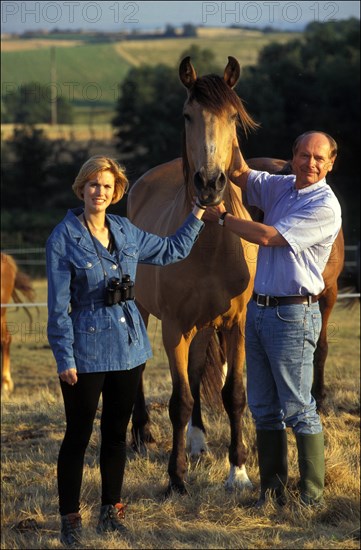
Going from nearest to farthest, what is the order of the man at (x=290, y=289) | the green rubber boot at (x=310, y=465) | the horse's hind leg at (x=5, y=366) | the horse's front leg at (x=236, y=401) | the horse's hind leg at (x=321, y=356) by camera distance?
the man at (x=290, y=289), the green rubber boot at (x=310, y=465), the horse's front leg at (x=236, y=401), the horse's hind leg at (x=321, y=356), the horse's hind leg at (x=5, y=366)

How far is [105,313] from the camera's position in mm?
4020

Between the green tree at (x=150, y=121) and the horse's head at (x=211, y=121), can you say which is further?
the green tree at (x=150, y=121)

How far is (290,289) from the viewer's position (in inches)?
175

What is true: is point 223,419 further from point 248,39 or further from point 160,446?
point 248,39

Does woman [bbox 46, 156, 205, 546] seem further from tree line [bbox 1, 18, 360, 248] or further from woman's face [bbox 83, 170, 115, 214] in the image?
tree line [bbox 1, 18, 360, 248]

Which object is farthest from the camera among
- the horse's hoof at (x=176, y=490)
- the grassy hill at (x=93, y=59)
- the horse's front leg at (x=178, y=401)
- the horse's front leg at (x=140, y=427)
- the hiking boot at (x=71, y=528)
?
the grassy hill at (x=93, y=59)

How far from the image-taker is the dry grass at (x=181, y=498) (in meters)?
4.36

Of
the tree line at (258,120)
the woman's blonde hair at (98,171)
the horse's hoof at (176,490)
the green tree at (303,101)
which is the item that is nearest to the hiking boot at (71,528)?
the horse's hoof at (176,490)

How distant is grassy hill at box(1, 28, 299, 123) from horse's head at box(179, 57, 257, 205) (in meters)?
33.7

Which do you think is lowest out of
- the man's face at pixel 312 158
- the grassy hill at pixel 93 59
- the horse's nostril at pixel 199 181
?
the horse's nostril at pixel 199 181

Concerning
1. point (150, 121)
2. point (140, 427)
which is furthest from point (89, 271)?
point (150, 121)

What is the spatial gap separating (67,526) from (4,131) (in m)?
28.9

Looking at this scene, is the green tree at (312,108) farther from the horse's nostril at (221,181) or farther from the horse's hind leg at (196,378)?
the horse's nostril at (221,181)

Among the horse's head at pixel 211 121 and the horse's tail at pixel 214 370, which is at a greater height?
the horse's head at pixel 211 121
